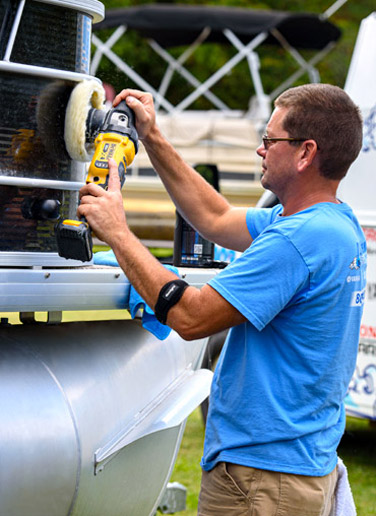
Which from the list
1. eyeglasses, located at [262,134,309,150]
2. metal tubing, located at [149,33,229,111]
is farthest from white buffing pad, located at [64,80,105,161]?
metal tubing, located at [149,33,229,111]

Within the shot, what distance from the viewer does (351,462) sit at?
20.5 ft

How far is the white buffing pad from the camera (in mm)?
2918

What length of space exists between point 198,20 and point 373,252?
11975 mm

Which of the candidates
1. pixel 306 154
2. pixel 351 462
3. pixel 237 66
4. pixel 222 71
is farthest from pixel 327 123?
pixel 237 66

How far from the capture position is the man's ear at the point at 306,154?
2.68 meters

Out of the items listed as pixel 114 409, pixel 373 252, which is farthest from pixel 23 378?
pixel 373 252

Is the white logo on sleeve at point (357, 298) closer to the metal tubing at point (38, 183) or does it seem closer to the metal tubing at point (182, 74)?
the metal tubing at point (38, 183)

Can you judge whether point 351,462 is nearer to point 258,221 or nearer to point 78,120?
point 258,221

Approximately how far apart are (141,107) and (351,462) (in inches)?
154

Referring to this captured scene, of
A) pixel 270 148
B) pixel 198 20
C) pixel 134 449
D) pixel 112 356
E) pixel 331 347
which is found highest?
pixel 198 20

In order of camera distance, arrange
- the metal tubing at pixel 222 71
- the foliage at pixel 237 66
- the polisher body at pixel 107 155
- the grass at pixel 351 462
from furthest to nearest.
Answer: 1. the foliage at pixel 237 66
2. the metal tubing at pixel 222 71
3. the grass at pixel 351 462
4. the polisher body at pixel 107 155

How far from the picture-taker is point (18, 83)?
285 cm

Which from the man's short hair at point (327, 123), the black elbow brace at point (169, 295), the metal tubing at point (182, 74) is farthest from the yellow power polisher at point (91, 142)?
the metal tubing at point (182, 74)

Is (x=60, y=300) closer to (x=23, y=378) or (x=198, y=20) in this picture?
(x=23, y=378)
